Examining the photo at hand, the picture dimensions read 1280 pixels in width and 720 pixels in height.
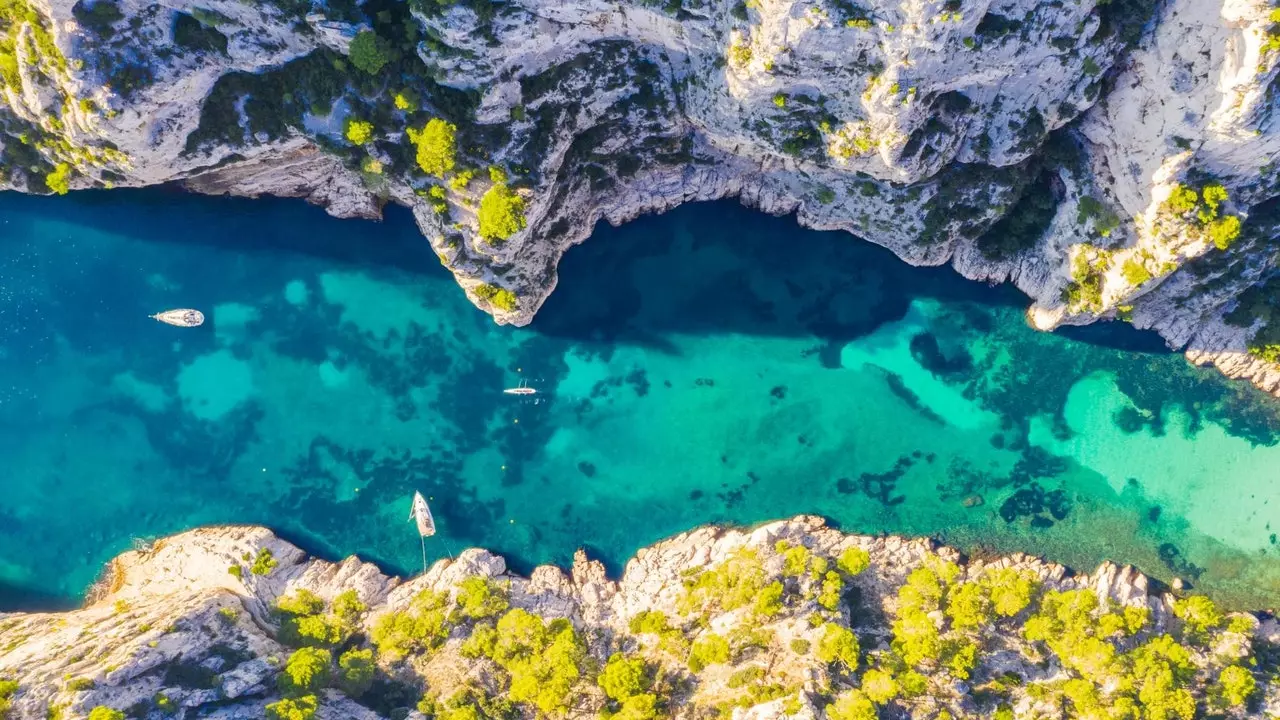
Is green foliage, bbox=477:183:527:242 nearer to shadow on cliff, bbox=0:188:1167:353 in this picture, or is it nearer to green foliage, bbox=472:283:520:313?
green foliage, bbox=472:283:520:313

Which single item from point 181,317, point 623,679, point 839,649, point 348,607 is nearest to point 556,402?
point 623,679

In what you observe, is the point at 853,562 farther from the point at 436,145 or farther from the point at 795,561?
the point at 436,145

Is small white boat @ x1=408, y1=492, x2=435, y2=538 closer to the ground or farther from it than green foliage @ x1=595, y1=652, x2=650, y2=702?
farther from it

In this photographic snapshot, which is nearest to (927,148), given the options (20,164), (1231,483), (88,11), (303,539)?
(1231,483)

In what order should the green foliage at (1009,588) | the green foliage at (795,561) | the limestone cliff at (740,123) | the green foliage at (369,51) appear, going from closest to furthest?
the limestone cliff at (740,123) → the green foliage at (369,51) → the green foliage at (1009,588) → the green foliage at (795,561)

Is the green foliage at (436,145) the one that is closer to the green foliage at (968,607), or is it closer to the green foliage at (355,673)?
the green foliage at (355,673)

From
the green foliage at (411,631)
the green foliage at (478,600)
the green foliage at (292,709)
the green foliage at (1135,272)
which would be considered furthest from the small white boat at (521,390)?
the green foliage at (1135,272)

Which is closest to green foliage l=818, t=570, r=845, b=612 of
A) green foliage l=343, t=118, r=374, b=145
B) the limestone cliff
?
the limestone cliff
